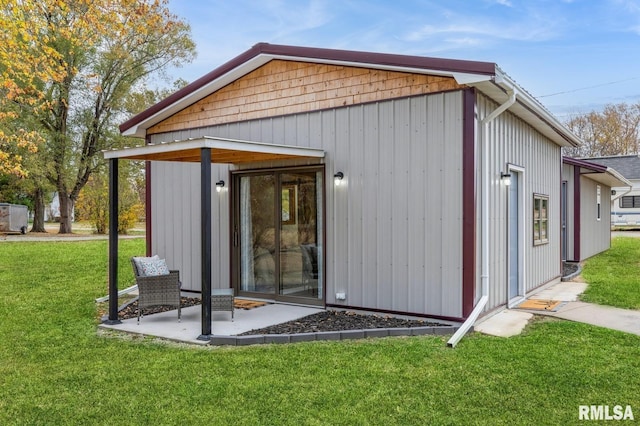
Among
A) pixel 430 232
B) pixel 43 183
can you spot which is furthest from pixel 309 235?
pixel 43 183

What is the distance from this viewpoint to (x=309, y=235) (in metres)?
7.29

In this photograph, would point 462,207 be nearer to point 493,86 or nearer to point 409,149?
point 409,149

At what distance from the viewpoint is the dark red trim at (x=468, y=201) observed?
5.80 metres

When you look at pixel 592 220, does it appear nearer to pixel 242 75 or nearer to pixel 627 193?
pixel 627 193

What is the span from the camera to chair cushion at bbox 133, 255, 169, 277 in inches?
261

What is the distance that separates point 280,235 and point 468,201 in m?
2.90

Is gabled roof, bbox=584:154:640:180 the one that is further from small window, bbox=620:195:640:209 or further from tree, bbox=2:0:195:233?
tree, bbox=2:0:195:233

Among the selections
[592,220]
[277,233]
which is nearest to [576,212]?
[592,220]

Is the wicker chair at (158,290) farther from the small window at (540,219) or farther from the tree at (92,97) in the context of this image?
the tree at (92,97)

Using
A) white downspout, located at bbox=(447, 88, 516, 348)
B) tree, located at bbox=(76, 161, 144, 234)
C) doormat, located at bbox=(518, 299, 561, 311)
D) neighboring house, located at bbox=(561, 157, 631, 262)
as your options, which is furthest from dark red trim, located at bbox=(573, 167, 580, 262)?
tree, located at bbox=(76, 161, 144, 234)

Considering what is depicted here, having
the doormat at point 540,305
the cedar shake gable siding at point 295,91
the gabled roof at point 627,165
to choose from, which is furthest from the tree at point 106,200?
the gabled roof at point 627,165

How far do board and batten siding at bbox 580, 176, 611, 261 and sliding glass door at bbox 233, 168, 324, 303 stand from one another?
9.37 meters

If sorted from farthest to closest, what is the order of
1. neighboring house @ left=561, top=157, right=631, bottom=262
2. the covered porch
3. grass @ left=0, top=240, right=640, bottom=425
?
neighboring house @ left=561, top=157, right=631, bottom=262 < the covered porch < grass @ left=0, top=240, right=640, bottom=425

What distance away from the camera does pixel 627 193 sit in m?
24.5
